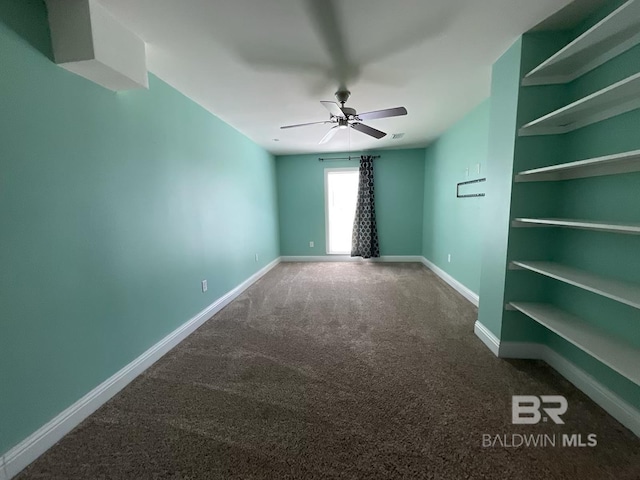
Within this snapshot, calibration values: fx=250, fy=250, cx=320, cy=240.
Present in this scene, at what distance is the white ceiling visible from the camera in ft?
4.46

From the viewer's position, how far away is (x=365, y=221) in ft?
16.4

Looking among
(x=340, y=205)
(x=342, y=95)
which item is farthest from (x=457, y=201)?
(x=340, y=205)

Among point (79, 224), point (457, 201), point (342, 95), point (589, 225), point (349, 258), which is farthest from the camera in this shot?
point (349, 258)

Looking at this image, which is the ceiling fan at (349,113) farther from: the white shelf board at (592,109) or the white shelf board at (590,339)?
the white shelf board at (590,339)

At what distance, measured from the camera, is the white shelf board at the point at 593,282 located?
1108mm

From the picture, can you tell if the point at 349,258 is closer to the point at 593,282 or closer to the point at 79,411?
the point at 593,282

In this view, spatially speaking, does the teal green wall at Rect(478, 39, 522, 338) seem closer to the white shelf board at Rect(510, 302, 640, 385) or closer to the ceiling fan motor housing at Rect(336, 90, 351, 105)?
the white shelf board at Rect(510, 302, 640, 385)

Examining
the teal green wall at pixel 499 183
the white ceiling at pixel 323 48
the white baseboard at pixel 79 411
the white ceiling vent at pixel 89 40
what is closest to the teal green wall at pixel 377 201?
the white ceiling at pixel 323 48

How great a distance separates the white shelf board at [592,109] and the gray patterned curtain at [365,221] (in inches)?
129

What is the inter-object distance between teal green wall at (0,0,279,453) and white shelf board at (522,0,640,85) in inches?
103

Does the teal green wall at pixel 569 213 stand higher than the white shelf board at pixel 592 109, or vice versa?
the white shelf board at pixel 592 109

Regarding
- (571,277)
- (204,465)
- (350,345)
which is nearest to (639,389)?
(571,277)

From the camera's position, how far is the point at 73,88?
1385 mm

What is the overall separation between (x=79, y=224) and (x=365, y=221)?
14.0ft
